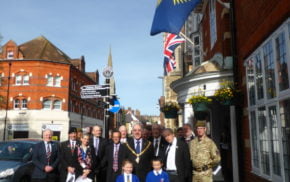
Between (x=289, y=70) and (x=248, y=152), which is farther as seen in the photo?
(x=248, y=152)

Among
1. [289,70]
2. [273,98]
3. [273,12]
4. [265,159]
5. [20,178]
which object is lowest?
[20,178]

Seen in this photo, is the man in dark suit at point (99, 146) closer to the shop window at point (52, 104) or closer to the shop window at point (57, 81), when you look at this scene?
the shop window at point (52, 104)

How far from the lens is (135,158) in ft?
18.2

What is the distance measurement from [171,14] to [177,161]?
445cm

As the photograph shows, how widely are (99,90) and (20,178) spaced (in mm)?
3765

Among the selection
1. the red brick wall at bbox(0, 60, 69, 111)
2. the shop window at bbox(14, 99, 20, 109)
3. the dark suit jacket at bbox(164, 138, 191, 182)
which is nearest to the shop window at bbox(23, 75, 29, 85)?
the red brick wall at bbox(0, 60, 69, 111)

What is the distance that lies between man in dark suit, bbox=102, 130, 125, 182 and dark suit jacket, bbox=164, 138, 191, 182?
1222 mm

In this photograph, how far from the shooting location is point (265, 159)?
5648 mm

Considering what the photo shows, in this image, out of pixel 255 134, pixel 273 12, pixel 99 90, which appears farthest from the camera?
pixel 99 90

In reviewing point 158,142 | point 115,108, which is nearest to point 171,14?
point 158,142

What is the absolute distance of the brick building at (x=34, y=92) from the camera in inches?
1335

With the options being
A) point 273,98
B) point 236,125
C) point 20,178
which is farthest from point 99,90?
point 273,98

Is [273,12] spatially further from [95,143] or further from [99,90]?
[99,90]

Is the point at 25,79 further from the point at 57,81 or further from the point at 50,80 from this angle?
the point at 57,81
